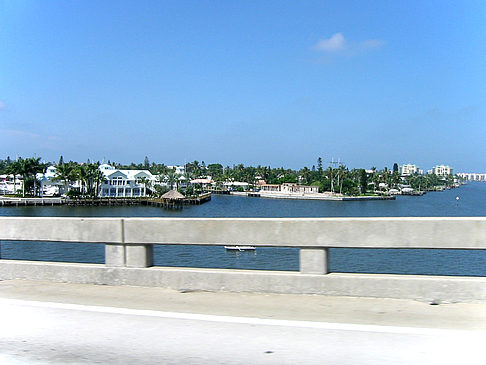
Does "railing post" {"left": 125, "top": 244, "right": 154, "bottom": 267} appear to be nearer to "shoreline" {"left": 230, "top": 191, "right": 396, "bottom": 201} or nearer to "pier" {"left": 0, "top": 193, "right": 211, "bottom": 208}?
"pier" {"left": 0, "top": 193, "right": 211, "bottom": 208}

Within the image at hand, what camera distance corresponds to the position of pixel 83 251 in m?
36.5

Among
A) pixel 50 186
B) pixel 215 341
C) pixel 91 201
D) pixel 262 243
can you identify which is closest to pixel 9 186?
pixel 50 186

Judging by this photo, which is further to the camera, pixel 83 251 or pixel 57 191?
pixel 57 191

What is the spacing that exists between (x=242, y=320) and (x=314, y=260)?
1.47 metres

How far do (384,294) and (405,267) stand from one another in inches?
1001

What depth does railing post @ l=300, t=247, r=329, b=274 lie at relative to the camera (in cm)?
686

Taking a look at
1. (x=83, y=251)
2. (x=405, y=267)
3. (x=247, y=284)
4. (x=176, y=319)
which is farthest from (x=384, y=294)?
(x=83, y=251)

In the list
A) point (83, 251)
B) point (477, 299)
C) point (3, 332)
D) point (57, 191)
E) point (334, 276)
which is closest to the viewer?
point (3, 332)

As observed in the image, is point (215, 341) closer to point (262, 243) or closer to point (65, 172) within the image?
point (262, 243)

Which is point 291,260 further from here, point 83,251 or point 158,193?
point 158,193

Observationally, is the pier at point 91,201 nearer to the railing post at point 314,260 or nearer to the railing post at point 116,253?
the railing post at point 116,253

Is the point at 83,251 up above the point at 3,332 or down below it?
below

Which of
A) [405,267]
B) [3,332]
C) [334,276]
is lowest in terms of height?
[405,267]

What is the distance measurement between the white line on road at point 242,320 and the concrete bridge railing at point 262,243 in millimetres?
994
